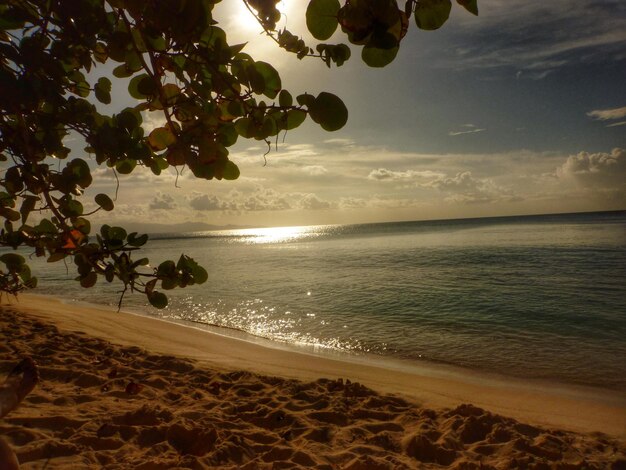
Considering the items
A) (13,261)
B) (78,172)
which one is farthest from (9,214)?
(78,172)

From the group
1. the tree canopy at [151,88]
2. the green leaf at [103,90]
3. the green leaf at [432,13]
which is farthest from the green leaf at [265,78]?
the green leaf at [103,90]

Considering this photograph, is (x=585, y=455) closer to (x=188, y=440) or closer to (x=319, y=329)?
(x=188, y=440)

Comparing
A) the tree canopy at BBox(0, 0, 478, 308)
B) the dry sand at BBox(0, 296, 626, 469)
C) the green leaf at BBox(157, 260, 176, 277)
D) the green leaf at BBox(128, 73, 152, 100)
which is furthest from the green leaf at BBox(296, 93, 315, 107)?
the dry sand at BBox(0, 296, 626, 469)

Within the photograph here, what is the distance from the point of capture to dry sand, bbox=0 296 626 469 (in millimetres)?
3281

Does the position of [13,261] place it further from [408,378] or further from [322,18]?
[408,378]

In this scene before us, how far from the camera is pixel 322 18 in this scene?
2.52ft

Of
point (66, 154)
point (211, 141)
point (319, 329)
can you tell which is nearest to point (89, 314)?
point (319, 329)

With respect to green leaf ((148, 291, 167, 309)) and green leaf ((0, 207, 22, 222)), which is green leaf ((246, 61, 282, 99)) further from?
green leaf ((0, 207, 22, 222))

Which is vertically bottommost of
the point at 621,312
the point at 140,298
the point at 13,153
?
the point at 140,298

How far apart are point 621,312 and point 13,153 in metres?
13.1

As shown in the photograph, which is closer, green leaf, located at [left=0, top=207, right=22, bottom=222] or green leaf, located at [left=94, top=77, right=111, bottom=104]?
green leaf, located at [left=94, top=77, right=111, bottom=104]

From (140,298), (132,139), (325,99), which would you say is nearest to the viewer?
(325,99)

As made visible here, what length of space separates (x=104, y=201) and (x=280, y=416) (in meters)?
3.43

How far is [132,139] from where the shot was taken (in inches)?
50.6
